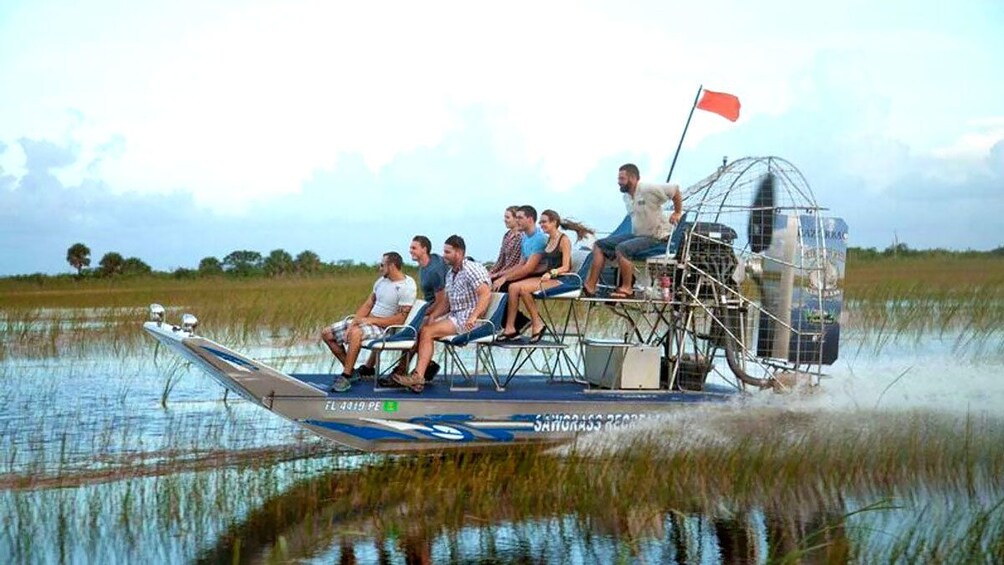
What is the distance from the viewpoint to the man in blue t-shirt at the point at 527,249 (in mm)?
12805

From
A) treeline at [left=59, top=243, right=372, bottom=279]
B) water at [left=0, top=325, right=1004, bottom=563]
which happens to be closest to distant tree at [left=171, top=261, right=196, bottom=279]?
treeline at [left=59, top=243, right=372, bottom=279]

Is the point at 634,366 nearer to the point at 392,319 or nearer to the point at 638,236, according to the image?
the point at 638,236

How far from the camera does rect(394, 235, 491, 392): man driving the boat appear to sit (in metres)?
12.2

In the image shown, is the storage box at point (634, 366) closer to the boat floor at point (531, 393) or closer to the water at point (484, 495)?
the boat floor at point (531, 393)

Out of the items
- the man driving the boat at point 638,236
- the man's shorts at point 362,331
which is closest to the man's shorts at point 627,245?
the man driving the boat at point 638,236

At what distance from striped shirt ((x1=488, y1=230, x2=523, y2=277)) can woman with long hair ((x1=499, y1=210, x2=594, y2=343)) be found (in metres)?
0.77

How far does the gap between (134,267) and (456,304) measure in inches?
1311

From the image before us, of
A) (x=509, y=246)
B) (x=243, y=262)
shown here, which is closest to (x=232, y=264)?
(x=243, y=262)

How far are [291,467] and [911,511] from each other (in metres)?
5.47

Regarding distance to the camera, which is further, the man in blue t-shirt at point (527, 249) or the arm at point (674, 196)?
the man in blue t-shirt at point (527, 249)

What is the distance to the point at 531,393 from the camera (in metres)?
12.5

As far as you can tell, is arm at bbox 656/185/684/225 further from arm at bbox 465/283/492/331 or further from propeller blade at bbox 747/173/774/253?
arm at bbox 465/283/492/331

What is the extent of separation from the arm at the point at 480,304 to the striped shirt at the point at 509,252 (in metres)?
1.31

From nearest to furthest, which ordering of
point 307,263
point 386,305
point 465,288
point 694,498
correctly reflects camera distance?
point 694,498 → point 465,288 → point 386,305 → point 307,263
